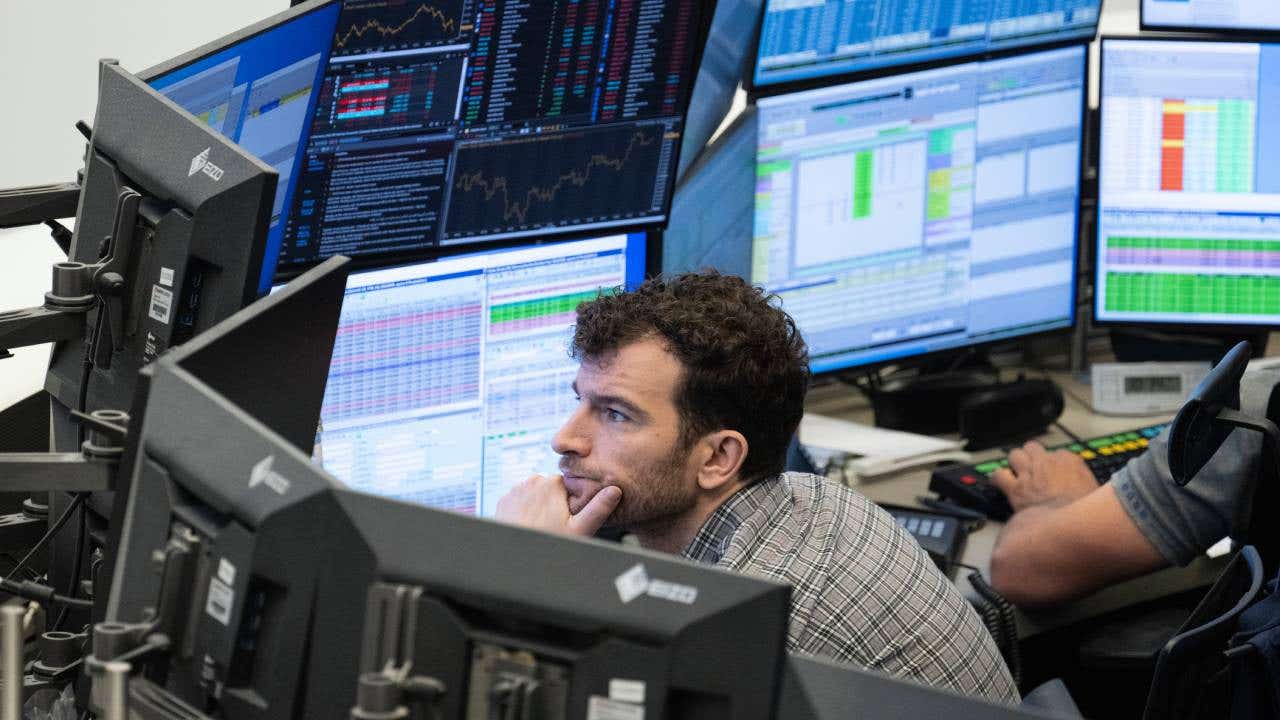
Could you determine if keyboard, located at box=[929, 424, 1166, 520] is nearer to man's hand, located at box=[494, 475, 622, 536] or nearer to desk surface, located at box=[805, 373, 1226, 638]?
desk surface, located at box=[805, 373, 1226, 638]

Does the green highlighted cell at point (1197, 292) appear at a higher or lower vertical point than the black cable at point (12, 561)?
higher

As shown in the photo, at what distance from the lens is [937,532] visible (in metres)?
2.24

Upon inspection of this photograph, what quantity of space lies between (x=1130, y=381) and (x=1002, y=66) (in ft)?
1.98

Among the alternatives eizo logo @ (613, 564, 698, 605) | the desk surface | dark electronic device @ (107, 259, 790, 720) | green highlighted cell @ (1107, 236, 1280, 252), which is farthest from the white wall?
eizo logo @ (613, 564, 698, 605)

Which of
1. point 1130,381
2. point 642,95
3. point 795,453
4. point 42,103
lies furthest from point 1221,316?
point 42,103

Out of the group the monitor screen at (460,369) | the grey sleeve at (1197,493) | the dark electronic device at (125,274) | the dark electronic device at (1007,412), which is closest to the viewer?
the dark electronic device at (125,274)

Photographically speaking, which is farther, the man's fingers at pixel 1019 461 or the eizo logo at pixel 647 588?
the man's fingers at pixel 1019 461

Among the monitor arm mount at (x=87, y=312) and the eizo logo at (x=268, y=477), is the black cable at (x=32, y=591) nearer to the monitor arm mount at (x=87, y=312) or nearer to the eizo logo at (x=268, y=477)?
the monitor arm mount at (x=87, y=312)

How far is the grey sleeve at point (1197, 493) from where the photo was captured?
2045mm

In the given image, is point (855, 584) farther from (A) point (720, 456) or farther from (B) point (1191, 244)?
(B) point (1191, 244)

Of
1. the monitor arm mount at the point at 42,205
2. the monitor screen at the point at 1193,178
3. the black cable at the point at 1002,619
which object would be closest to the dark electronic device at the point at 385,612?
the monitor arm mount at the point at 42,205

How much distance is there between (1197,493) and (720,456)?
28.9 inches

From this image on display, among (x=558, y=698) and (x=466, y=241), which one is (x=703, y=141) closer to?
(x=466, y=241)

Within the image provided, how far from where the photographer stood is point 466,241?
1.99 m
